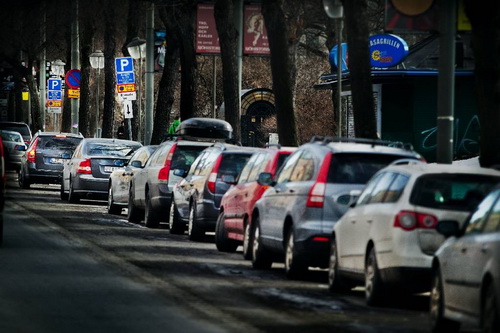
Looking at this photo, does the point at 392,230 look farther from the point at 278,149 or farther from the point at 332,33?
the point at 332,33

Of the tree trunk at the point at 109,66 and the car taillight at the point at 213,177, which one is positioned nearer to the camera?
the car taillight at the point at 213,177

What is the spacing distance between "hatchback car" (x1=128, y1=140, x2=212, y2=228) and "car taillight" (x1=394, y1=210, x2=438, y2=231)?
532 inches

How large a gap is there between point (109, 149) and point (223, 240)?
14.0 metres

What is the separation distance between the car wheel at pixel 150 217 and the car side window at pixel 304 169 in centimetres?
963

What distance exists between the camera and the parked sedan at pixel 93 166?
35406 mm

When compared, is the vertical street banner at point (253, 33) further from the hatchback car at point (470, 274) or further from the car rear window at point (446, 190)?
the hatchback car at point (470, 274)

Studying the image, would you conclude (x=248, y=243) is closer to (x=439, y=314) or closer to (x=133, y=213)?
(x=439, y=314)

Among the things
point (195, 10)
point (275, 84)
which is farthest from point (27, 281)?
point (195, 10)

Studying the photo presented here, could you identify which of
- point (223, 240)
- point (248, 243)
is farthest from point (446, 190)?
point (223, 240)

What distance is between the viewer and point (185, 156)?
92.4 feet

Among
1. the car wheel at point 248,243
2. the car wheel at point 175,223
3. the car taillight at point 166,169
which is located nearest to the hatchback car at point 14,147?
the car taillight at point 166,169

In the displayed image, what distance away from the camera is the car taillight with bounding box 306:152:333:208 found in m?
17.3

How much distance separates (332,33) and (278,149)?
116ft

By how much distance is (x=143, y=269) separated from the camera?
1820cm
